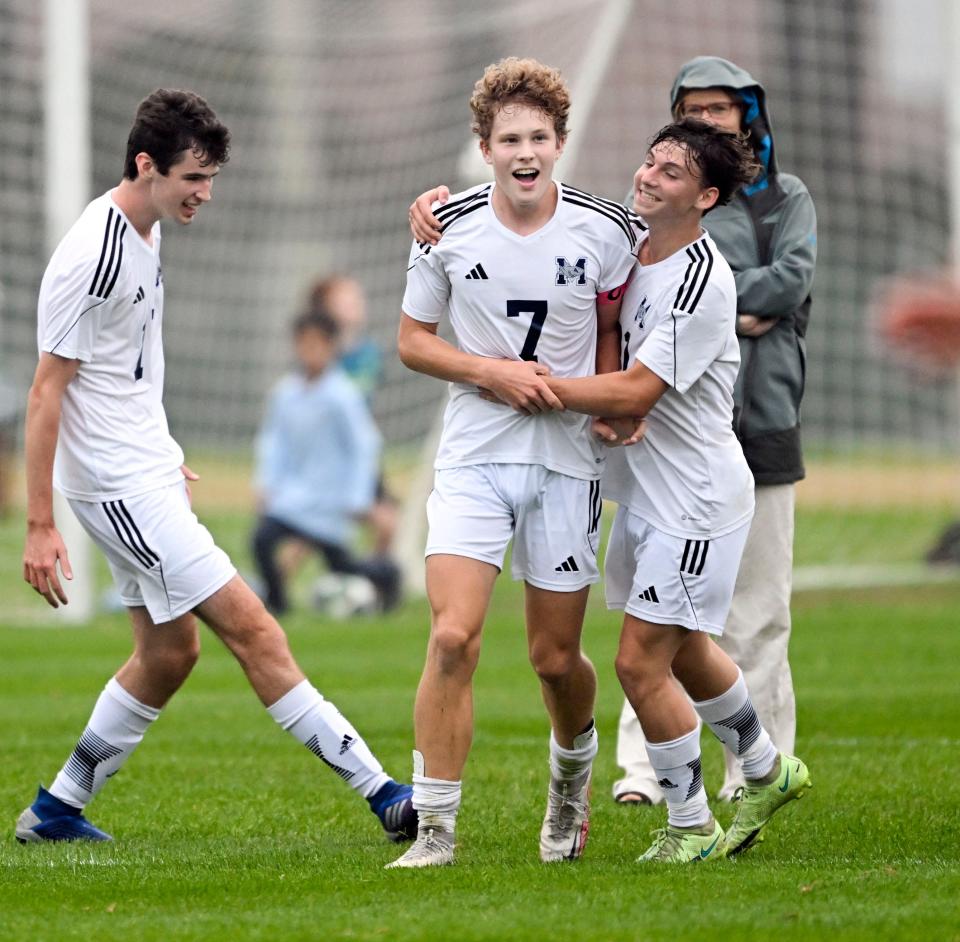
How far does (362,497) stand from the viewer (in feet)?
47.2

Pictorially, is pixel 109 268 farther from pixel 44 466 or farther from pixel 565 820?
pixel 565 820

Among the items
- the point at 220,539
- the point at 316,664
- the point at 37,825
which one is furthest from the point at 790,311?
the point at 220,539

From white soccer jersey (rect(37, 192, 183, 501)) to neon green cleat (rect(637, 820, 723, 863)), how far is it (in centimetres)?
185

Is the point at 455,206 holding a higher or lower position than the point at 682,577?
higher

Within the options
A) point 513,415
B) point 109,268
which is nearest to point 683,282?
point 513,415

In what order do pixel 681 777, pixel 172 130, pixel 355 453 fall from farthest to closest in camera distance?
pixel 355 453
pixel 172 130
pixel 681 777

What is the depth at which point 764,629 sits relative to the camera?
672 centimetres

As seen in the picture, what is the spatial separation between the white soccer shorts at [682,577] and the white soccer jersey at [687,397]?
3cm

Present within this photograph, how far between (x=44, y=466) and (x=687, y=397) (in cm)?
190

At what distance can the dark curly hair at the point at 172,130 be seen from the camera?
5746 millimetres

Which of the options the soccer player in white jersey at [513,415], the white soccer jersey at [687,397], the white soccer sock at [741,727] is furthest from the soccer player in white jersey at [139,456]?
the white soccer jersey at [687,397]

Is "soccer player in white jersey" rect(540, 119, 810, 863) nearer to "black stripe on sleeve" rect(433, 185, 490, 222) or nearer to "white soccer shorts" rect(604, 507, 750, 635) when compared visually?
"white soccer shorts" rect(604, 507, 750, 635)

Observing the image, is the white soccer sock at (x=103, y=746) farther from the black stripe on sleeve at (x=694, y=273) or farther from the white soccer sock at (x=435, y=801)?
the black stripe on sleeve at (x=694, y=273)

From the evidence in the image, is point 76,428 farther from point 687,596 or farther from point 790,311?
point 790,311
